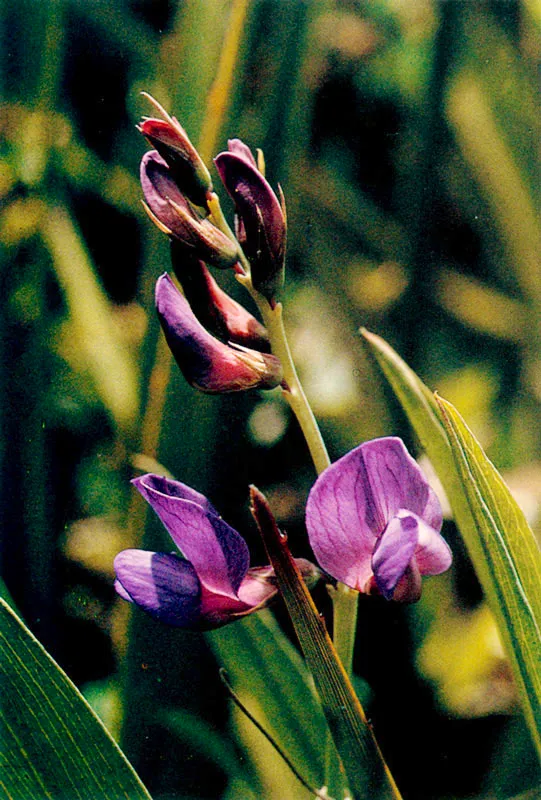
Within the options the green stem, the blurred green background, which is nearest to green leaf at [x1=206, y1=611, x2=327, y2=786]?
the blurred green background

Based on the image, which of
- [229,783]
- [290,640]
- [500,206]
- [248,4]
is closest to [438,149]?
[500,206]

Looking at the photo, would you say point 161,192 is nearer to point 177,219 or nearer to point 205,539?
point 177,219

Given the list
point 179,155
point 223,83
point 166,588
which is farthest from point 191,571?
point 223,83

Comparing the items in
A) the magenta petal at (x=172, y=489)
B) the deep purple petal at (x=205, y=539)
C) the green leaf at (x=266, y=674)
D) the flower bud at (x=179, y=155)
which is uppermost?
the flower bud at (x=179, y=155)

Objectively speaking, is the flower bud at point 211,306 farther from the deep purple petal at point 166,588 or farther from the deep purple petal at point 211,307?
the deep purple petal at point 166,588

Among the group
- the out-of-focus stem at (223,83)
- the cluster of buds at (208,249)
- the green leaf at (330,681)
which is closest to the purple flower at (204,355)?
the cluster of buds at (208,249)

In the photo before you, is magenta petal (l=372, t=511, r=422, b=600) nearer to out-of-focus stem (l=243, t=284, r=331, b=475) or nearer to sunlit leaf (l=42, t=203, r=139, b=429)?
out-of-focus stem (l=243, t=284, r=331, b=475)
